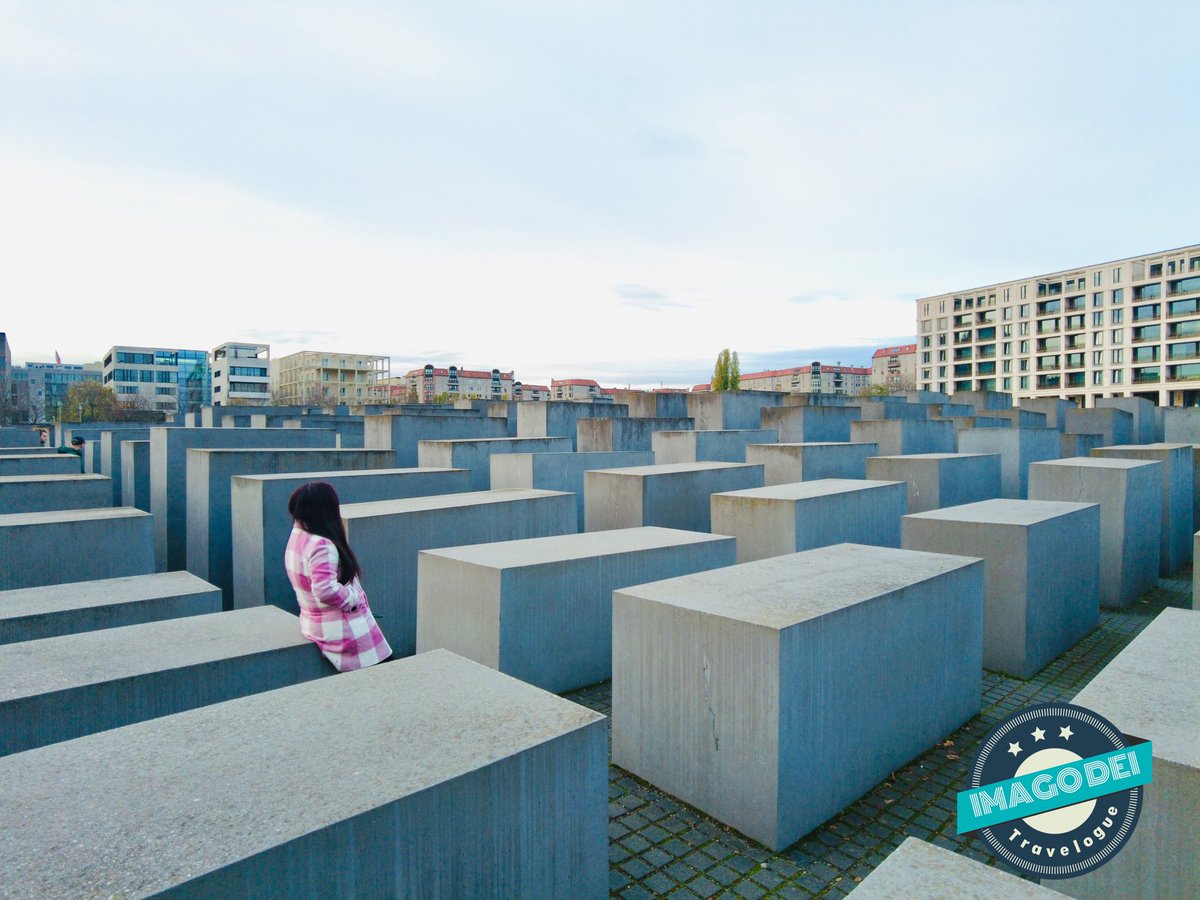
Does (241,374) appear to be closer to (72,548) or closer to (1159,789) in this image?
(72,548)

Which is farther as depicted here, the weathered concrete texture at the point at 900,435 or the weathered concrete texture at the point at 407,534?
the weathered concrete texture at the point at 900,435

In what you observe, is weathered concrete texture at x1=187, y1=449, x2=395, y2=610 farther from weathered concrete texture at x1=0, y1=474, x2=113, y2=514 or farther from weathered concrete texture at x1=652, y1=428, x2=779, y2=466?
weathered concrete texture at x1=652, y1=428, x2=779, y2=466

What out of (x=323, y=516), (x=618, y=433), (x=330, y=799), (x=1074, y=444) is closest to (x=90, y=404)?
(x=618, y=433)

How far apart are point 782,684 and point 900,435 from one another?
1340 cm

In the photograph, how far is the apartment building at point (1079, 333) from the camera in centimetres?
5306

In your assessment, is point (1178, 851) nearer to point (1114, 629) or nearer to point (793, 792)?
point (793, 792)

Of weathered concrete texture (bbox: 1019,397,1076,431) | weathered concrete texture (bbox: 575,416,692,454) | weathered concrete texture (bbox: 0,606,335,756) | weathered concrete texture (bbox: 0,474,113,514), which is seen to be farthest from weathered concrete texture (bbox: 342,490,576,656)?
weathered concrete texture (bbox: 1019,397,1076,431)

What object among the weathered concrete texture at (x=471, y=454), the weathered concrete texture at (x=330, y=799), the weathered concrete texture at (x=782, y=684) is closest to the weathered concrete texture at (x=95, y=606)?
the weathered concrete texture at (x=330, y=799)

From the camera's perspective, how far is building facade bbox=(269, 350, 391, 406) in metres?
92.4

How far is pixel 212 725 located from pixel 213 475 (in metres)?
7.45

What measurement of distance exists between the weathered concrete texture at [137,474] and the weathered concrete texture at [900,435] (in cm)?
1381

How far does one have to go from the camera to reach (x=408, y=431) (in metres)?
14.4

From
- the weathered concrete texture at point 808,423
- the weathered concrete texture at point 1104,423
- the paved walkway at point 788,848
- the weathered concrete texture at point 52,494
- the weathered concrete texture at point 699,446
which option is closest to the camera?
the paved walkway at point 788,848

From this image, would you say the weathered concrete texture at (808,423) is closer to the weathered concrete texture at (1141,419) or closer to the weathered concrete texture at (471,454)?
the weathered concrete texture at (471,454)
